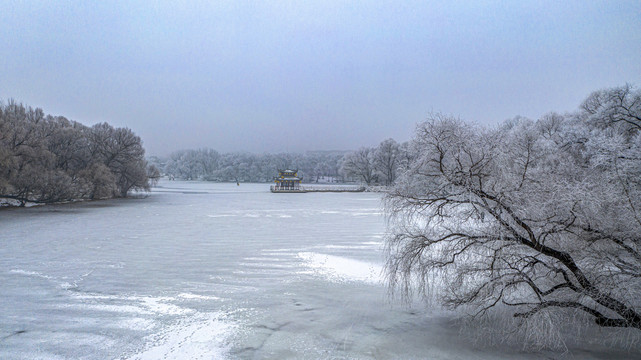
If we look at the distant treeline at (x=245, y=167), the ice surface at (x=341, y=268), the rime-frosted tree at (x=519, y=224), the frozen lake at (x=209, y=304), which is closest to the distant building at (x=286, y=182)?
the distant treeline at (x=245, y=167)

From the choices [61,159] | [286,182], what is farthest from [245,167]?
[61,159]

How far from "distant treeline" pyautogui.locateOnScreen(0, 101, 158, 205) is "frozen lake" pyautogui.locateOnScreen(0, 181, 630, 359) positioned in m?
19.4

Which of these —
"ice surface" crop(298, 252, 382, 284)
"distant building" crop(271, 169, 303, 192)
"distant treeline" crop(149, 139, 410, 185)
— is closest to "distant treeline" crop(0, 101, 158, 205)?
"distant building" crop(271, 169, 303, 192)

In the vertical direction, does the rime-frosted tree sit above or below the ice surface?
above

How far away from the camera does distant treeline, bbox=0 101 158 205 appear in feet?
107

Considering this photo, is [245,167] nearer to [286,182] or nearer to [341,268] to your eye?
[286,182]

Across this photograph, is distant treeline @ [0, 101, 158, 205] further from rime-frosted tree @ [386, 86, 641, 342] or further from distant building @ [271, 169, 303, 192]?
rime-frosted tree @ [386, 86, 641, 342]

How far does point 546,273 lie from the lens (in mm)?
7359

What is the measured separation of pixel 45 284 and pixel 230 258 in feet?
18.3

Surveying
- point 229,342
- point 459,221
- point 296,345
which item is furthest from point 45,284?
point 459,221

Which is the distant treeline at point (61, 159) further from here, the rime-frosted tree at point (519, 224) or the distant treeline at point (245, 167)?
the distant treeline at point (245, 167)

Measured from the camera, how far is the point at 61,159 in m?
42.0

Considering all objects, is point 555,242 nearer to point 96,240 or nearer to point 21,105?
point 96,240

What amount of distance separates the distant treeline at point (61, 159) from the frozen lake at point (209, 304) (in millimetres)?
19388
